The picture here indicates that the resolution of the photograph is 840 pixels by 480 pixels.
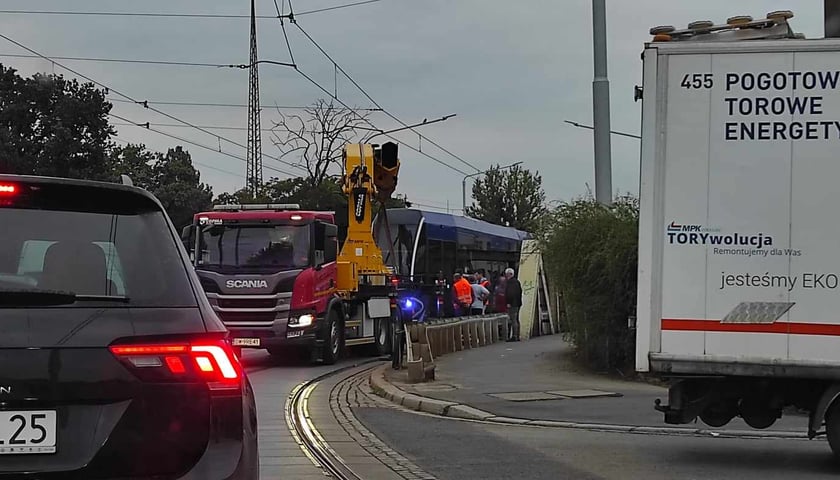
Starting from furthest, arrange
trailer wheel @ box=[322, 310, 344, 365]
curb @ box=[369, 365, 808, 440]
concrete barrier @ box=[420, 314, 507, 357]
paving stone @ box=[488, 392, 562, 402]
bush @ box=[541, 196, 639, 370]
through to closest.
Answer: concrete barrier @ box=[420, 314, 507, 357], trailer wheel @ box=[322, 310, 344, 365], bush @ box=[541, 196, 639, 370], paving stone @ box=[488, 392, 562, 402], curb @ box=[369, 365, 808, 440]

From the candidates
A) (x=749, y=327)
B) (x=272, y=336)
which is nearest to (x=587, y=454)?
(x=749, y=327)

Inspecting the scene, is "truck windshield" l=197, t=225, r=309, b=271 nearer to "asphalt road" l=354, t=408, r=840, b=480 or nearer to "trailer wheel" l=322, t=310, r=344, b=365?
"trailer wheel" l=322, t=310, r=344, b=365

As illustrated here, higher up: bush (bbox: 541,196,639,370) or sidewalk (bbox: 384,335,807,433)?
bush (bbox: 541,196,639,370)

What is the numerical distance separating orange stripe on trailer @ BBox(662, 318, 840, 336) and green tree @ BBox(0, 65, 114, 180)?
39.1 metres

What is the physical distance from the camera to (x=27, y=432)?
130 inches

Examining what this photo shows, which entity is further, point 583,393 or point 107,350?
point 583,393

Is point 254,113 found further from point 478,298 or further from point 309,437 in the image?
point 309,437

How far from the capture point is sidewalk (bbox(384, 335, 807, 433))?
11.4m

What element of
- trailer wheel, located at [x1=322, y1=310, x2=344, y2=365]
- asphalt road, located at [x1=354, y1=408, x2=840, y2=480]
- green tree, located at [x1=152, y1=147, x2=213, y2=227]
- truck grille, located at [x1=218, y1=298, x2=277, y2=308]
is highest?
green tree, located at [x1=152, y1=147, x2=213, y2=227]

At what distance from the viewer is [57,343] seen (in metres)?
3.34

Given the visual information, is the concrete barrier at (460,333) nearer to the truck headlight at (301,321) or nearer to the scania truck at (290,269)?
the scania truck at (290,269)

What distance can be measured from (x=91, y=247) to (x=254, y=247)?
14.4 meters

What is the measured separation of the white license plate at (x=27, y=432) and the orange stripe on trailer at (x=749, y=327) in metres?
6.15

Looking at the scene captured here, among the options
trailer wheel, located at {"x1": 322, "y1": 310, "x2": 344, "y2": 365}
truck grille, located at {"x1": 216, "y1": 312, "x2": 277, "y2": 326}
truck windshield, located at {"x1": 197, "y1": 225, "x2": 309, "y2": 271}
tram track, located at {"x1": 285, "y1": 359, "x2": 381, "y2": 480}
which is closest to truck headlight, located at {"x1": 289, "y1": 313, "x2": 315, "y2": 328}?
truck grille, located at {"x1": 216, "y1": 312, "x2": 277, "y2": 326}
